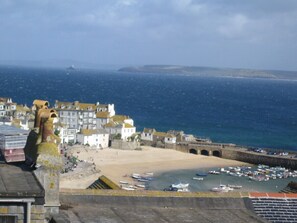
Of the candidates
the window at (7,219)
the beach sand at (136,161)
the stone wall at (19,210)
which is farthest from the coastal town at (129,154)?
the window at (7,219)

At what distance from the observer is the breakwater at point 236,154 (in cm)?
8662

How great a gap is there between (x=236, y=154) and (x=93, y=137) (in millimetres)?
21347

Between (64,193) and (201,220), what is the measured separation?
3.06m

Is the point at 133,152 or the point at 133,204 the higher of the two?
the point at 133,204

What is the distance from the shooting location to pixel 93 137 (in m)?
87.6

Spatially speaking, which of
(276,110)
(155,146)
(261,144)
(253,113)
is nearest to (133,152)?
(155,146)

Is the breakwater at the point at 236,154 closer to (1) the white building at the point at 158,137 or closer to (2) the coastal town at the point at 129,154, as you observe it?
(2) the coastal town at the point at 129,154

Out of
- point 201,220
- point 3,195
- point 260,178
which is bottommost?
point 260,178

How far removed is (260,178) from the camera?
72312 mm

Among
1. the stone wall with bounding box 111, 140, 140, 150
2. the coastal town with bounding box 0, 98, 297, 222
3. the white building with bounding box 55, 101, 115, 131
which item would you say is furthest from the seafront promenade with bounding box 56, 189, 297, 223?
the white building with bounding box 55, 101, 115, 131

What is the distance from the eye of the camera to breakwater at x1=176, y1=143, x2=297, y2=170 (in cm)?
8662

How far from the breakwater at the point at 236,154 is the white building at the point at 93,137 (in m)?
12.2

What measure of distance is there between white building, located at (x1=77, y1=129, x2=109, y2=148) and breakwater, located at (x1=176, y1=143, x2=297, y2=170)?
12.2 metres

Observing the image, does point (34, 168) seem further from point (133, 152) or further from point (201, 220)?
point (133, 152)
